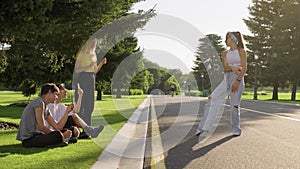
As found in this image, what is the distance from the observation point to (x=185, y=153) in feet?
22.2

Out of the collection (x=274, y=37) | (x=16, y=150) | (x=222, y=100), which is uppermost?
(x=274, y=37)

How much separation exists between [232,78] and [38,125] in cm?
427

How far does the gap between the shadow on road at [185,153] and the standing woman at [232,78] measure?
24.9 inches

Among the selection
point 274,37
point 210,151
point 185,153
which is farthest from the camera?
point 274,37

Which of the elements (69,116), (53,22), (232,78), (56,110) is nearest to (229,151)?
(232,78)

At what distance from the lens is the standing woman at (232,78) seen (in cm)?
862

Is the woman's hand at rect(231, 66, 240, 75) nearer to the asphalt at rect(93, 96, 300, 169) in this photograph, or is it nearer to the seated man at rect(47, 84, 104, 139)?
the asphalt at rect(93, 96, 300, 169)

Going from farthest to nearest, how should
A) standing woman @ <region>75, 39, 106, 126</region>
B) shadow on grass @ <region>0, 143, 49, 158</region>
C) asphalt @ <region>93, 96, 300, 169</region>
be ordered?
standing woman @ <region>75, 39, 106, 126</region> → shadow on grass @ <region>0, 143, 49, 158</region> → asphalt @ <region>93, 96, 300, 169</region>

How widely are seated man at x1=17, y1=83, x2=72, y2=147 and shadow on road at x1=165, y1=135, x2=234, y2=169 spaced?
2031 mm

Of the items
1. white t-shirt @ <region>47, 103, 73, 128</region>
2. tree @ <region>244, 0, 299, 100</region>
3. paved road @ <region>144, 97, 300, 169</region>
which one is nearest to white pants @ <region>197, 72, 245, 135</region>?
paved road @ <region>144, 97, 300, 169</region>

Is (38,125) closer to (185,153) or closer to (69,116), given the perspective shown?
(69,116)

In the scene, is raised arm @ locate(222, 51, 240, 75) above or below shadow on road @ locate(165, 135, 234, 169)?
above

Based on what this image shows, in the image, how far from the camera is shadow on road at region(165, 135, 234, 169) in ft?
19.3

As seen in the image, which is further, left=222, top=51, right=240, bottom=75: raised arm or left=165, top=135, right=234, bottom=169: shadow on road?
left=222, top=51, right=240, bottom=75: raised arm
